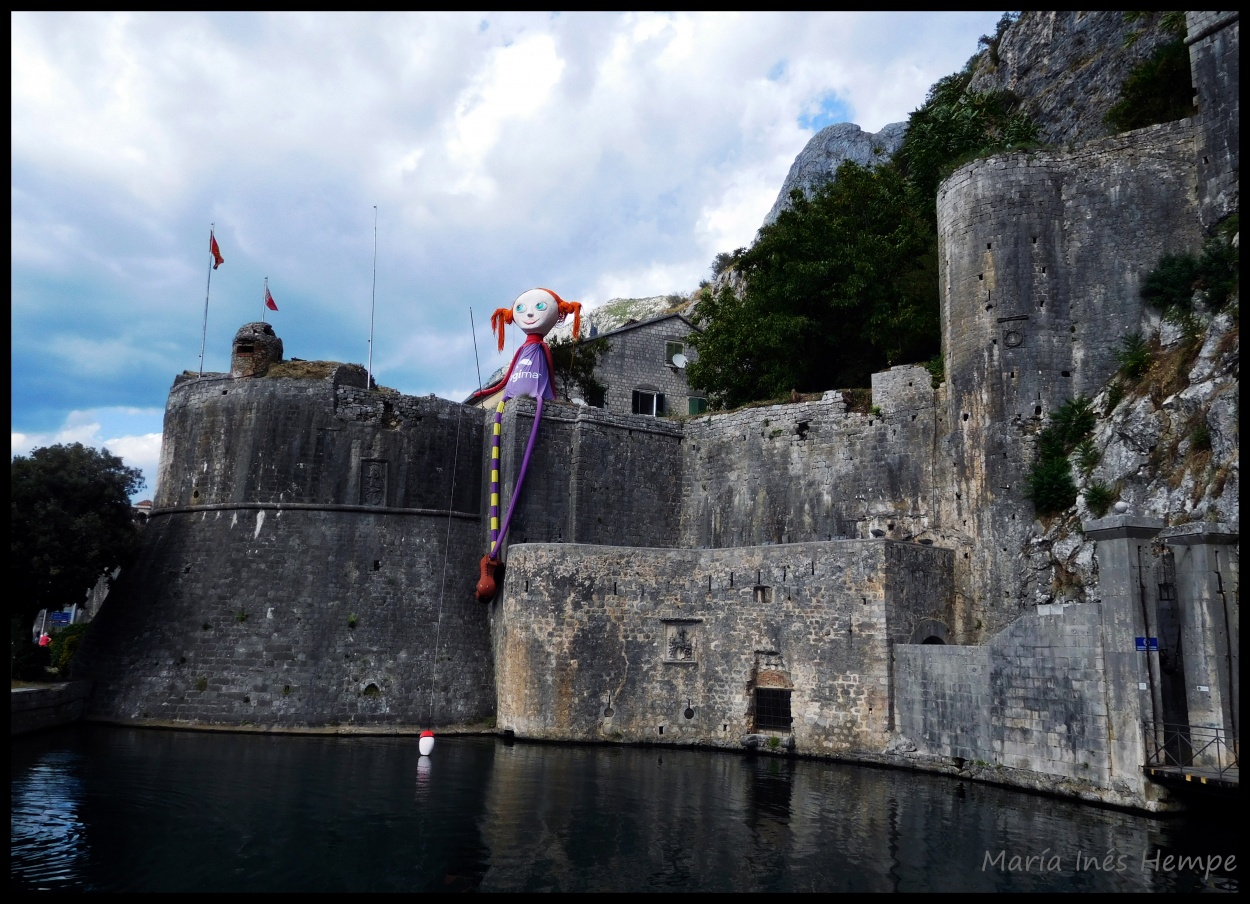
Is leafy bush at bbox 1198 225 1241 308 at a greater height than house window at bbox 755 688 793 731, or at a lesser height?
greater

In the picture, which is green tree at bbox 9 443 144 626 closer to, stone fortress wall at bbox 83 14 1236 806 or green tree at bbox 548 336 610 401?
stone fortress wall at bbox 83 14 1236 806

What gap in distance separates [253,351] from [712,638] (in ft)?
50.3

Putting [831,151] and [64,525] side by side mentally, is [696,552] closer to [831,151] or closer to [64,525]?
[64,525]

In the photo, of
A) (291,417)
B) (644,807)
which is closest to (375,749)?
(644,807)

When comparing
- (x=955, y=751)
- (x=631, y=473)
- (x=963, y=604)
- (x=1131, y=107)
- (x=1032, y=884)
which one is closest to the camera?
(x=1032, y=884)

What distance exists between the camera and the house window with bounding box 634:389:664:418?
40.9 m

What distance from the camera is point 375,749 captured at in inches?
828

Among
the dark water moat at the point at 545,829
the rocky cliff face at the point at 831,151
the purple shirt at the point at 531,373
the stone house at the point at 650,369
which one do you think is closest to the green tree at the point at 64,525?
the dark water moat at the point at 545,829

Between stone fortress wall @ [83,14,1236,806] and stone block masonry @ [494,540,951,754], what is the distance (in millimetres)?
64

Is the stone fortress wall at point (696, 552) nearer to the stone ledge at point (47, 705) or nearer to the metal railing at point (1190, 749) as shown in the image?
the stone ledge at point (47, 705)

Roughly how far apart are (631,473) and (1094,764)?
15737 mm

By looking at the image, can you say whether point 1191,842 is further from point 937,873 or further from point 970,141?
point 970,141

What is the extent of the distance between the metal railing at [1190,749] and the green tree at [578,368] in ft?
87.9

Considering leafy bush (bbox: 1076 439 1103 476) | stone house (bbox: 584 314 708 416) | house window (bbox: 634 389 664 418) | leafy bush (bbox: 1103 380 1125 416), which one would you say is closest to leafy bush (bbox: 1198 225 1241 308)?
leafy bush (bbox: 1103 380 1125 416)
